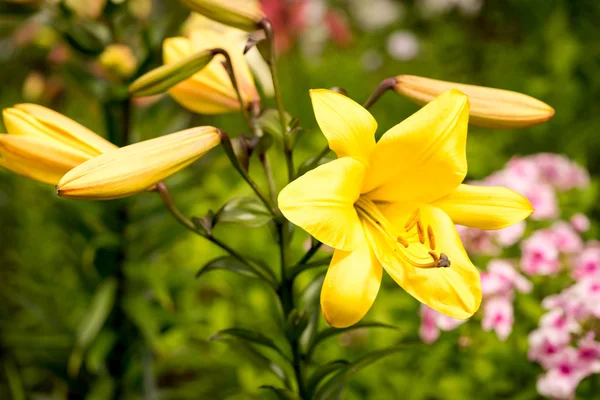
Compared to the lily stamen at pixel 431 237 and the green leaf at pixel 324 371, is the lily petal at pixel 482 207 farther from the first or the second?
the green leaf at pixel 324 371

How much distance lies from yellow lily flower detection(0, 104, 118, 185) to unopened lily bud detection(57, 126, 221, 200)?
0.10 m

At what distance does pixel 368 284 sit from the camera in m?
0.62

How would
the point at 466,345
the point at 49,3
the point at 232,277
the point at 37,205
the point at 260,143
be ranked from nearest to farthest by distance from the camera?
the point at 260,143, the point at 466,345, the point at 49,3, the point at 232,277, the point at 37,205

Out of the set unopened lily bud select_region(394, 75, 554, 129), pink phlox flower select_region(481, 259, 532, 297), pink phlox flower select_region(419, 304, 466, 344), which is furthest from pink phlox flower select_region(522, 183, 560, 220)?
unopened lily bud select_region(394, 75, 554, 129)

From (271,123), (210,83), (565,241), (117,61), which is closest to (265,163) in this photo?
(271,123)

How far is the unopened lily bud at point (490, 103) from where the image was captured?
Answer: 29.3 inches

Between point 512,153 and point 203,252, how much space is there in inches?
54.7

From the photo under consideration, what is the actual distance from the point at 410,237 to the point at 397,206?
42 millimetres

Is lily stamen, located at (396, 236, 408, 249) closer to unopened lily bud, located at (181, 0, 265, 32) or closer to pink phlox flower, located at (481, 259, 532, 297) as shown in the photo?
unopened lily bud, located at (181, 0, 265, 32)

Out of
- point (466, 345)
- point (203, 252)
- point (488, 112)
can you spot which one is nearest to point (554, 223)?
point (466, 345)

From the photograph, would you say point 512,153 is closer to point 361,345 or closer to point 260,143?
point 361,345

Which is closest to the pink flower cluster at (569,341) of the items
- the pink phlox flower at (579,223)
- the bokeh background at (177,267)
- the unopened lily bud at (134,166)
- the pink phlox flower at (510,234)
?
the bokeh background at (177,267)

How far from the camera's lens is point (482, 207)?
71cm

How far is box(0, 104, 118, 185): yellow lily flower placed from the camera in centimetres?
73
